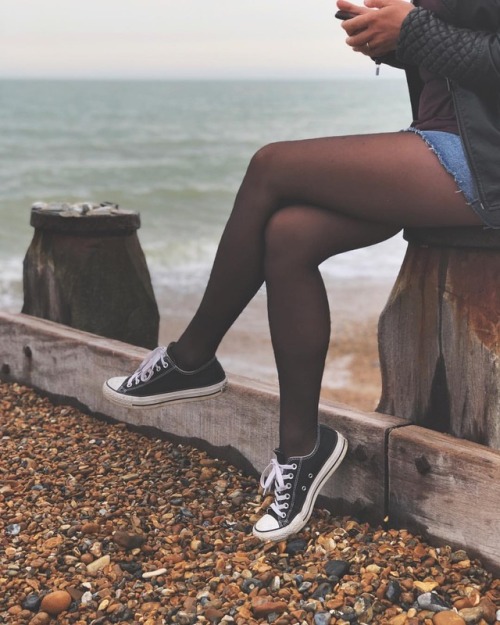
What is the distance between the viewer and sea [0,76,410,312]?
10969mm

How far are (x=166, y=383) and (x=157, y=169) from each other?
2086 cm

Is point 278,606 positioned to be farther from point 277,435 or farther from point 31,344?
point 31,344

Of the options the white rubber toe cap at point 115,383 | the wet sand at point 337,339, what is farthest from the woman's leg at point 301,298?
the wet sand at point 337,339

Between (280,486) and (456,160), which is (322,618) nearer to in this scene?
(280,486)

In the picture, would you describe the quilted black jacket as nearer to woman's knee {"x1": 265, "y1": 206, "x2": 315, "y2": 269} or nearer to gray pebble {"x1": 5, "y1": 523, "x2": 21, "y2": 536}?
woman's knee {"x1": 265, "y1": 206, "x2": 315, "y2": 269}

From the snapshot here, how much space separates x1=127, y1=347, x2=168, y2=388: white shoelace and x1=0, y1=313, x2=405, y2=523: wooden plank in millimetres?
254

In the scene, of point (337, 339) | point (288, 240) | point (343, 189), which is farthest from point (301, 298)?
point (337, 339)

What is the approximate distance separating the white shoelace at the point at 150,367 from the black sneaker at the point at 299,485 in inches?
19.2

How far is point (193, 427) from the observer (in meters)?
2.78

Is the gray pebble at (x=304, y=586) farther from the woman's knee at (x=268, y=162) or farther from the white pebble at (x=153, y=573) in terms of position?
the woman's knee at (x=268, y=162)


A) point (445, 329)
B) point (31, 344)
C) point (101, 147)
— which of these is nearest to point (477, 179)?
point (445, 329)

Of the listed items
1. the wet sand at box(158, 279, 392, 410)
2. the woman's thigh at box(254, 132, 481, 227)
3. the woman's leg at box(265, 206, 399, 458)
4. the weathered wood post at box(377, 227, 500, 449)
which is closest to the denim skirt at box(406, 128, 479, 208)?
the woman's thigh at box(254, 132, 481, 227)

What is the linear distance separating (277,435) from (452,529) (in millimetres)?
612

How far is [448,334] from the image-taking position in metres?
2.12
